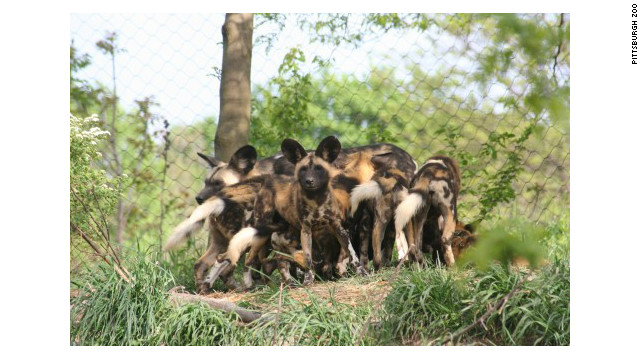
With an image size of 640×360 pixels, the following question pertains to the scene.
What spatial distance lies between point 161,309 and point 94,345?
0.41 m

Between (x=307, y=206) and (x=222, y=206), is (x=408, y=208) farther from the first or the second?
(x=222, y=206)

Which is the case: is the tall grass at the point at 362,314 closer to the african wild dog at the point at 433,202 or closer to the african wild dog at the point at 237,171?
the african wild dog at the point at 433,202

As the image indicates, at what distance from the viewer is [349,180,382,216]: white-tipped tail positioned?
4852mm

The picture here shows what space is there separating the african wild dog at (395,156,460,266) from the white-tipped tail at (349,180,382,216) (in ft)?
0.66

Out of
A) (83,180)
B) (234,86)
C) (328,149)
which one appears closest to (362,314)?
(328,149)

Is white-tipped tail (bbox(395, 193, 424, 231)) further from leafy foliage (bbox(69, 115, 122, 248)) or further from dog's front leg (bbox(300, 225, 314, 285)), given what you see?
leafy foliage (bbox(69, 115, 122, 248))

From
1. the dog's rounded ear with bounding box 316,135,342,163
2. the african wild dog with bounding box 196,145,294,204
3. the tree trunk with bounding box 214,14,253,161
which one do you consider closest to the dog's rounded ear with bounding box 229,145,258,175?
the african wild dog with bounding box 196,145,294,204

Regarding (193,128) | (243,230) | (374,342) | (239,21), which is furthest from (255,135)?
(374,342)

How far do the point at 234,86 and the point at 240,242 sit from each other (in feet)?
6.21

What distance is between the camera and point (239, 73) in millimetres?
6363

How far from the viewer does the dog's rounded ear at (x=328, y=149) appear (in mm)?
4840

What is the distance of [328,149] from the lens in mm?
4887

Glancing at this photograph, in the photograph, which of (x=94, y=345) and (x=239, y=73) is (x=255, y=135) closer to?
(x=239, y=73)

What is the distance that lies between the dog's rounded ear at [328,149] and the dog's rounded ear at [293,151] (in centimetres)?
12
